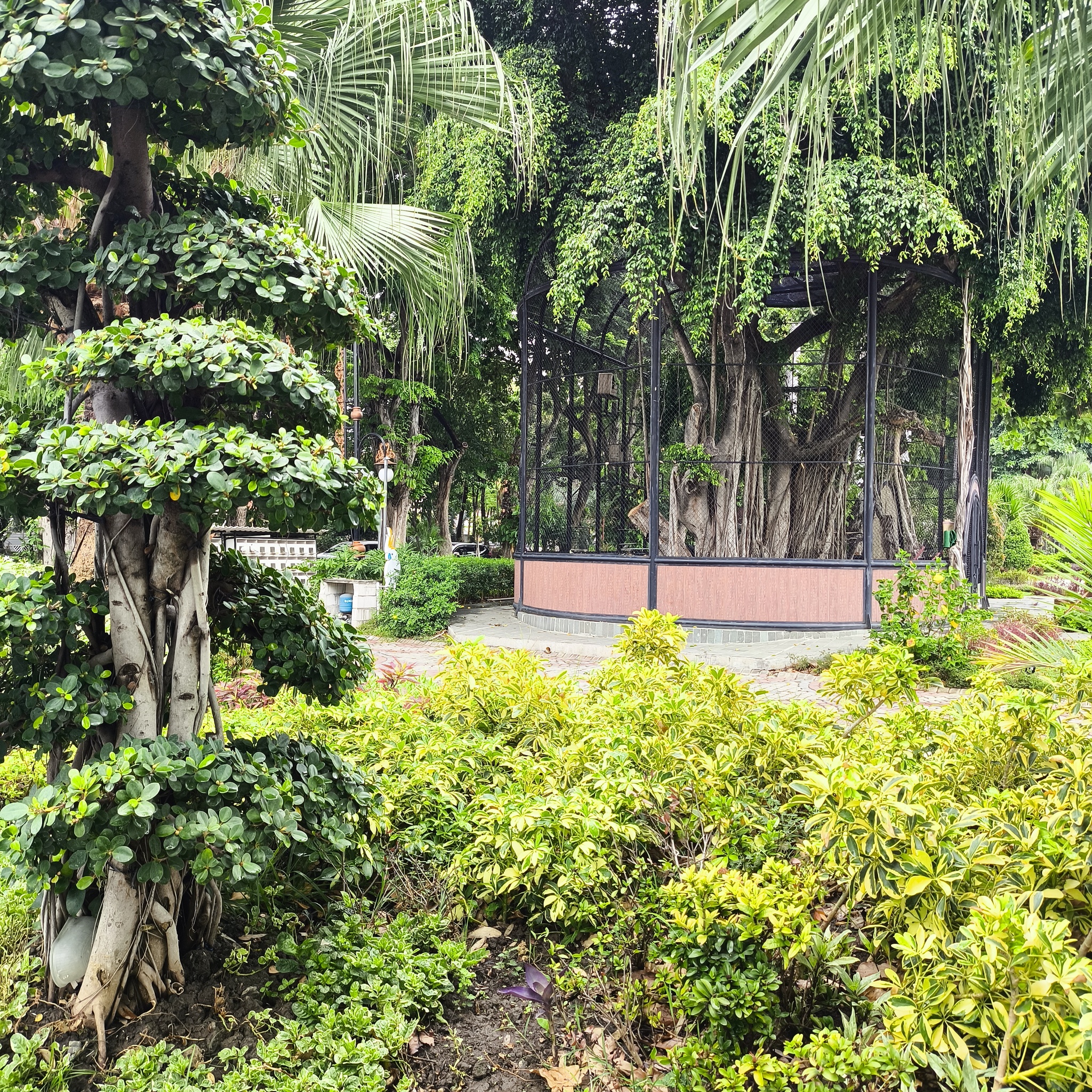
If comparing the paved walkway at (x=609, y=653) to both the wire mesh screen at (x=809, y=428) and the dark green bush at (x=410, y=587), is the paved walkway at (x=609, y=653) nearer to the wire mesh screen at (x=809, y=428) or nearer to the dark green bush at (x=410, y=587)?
the dark green bush at (x=410, y=587)

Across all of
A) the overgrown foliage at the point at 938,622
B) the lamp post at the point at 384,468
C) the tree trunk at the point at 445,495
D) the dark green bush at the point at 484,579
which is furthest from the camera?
the tree trunk at the point at 445,495

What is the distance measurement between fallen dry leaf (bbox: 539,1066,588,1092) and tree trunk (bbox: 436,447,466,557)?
2132 centimetres

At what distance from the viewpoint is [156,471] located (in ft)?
6.93

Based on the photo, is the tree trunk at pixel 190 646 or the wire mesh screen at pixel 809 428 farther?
the wire mesh screen at pixel 809 428

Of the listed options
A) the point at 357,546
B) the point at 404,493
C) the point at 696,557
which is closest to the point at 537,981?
the point at 696,557

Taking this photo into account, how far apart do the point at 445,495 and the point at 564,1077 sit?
→ 75.1 feet

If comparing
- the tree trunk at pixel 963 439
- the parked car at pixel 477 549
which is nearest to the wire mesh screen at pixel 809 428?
the tree trunk at pixel 963 439

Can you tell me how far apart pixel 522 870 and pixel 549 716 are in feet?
3.88

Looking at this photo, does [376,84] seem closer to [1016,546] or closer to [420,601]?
[420,601]

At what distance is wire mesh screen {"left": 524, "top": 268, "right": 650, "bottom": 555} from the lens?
1321 centimetres

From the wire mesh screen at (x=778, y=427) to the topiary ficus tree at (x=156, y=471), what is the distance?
378 inches

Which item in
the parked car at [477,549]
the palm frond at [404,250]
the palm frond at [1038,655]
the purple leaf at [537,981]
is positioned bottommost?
the purple leaf at [537,981]

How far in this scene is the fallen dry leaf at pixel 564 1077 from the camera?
7.23 feet

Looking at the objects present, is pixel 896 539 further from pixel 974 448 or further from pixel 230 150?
pixel 230 150
